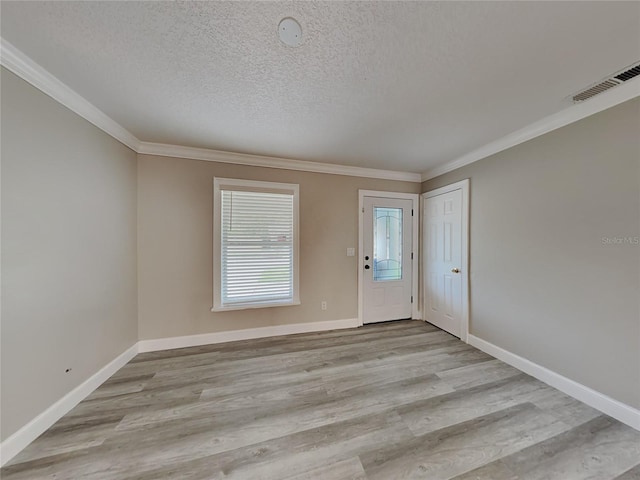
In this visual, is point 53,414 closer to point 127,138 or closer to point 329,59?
point 127,138

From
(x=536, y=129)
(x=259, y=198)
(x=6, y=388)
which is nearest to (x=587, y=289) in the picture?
(x=536, y=129)

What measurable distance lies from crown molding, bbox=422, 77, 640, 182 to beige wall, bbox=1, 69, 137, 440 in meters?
3.98

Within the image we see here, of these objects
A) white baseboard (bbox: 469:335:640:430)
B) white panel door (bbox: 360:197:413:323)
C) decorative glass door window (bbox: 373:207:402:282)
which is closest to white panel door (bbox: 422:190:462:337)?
white panel door (bbox: 360:197:413:323)

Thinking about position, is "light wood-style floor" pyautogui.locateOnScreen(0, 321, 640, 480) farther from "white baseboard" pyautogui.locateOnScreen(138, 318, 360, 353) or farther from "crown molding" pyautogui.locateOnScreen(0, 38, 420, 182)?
"crown molding" pyautogui.locateOnScreen(0, 38, 420, 182)

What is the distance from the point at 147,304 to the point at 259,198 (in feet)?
6.01

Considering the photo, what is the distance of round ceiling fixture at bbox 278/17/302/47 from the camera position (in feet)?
3.91

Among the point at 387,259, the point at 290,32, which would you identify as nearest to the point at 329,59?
the point at 290,32

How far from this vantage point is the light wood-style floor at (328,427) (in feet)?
4.40

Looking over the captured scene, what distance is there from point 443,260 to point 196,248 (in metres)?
3.36

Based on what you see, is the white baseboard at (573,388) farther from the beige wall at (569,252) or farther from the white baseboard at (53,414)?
the white baseboard at (53,414)

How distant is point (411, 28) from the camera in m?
1.24

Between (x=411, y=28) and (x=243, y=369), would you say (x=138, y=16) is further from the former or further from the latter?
(x=243, y=369)

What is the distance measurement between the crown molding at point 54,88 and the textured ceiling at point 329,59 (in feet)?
0.18

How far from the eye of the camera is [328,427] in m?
1.63
